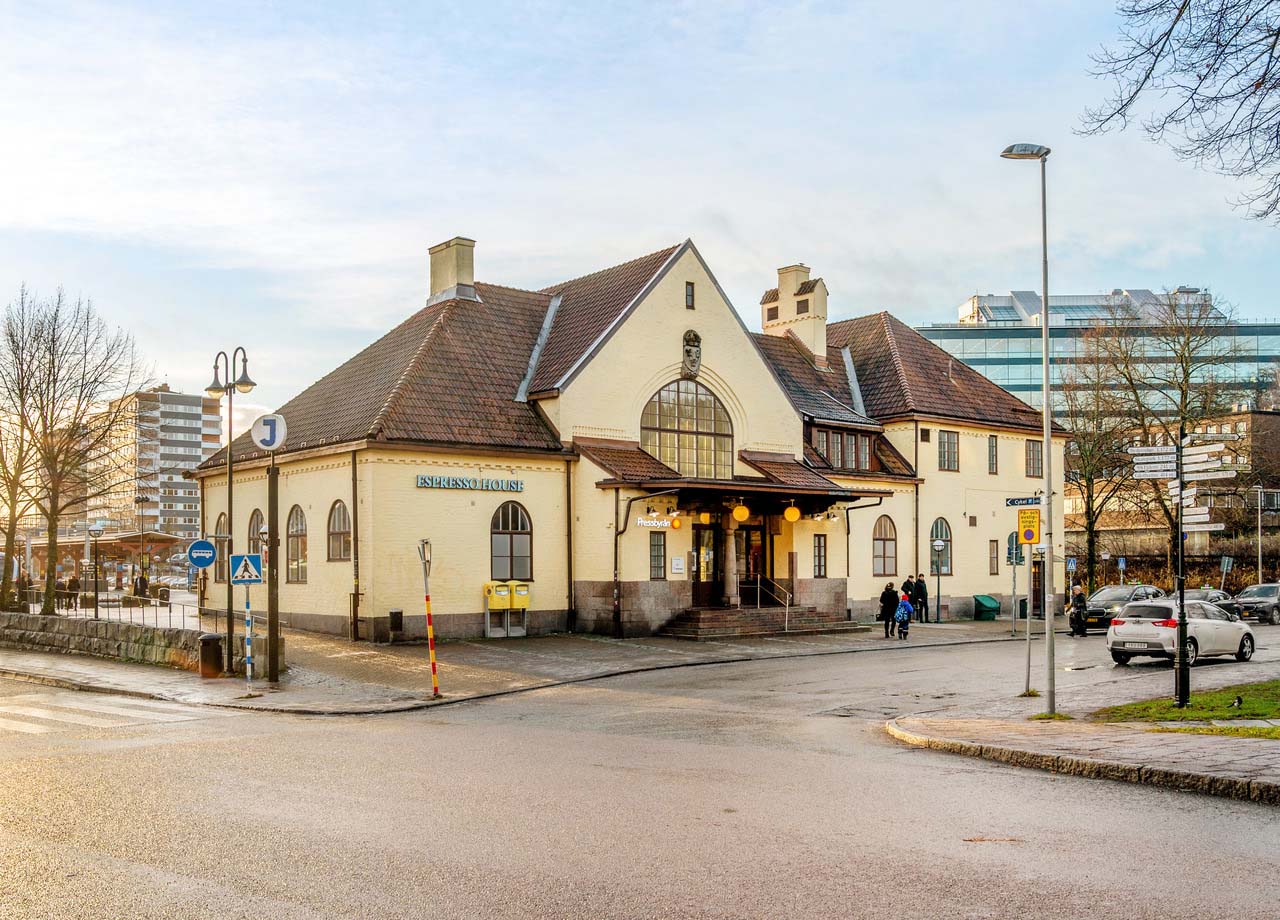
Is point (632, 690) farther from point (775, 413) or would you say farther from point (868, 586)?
point (868, 586)

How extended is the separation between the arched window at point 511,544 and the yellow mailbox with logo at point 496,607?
0.61m

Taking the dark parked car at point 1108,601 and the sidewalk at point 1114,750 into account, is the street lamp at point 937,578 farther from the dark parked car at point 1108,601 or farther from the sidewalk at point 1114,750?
the sidewalk at point 1114,750

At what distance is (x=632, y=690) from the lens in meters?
20.9

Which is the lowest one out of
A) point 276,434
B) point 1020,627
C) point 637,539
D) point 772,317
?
point 1020,627

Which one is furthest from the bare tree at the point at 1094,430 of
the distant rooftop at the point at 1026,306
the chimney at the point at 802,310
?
the distant rooftop at the point at 1026,306

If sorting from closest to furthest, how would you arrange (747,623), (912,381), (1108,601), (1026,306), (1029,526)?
(1029,526), (747,623), (1108,601), (912,381), (1026,306)

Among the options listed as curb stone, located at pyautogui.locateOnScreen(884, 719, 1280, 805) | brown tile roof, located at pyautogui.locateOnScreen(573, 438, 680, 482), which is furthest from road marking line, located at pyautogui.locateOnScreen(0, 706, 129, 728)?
brown tile roof, located at pyautogui.locateOnScreen(573, 438, 680, 482)

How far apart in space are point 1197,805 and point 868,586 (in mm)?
30948

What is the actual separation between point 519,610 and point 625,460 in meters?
5.15

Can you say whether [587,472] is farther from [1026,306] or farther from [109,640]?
[1026,306]

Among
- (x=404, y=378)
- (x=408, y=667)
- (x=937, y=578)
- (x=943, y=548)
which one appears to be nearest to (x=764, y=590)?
(x=937, y=578)

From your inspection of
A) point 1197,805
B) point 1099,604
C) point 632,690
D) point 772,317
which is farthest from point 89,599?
point 1197,805

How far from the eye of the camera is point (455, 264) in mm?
35719

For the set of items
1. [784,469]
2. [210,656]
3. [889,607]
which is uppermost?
[784,469]
